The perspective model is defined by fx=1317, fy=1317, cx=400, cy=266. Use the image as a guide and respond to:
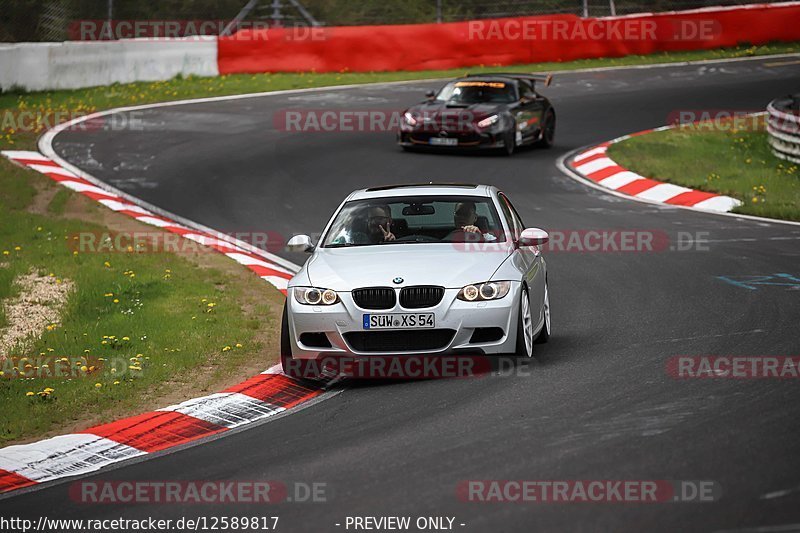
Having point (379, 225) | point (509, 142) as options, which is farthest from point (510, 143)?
point (379, 225)

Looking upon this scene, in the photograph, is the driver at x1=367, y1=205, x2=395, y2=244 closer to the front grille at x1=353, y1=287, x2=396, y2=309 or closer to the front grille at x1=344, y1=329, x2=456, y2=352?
the front grille at x1=353, y1=287, x2=396, y2=309

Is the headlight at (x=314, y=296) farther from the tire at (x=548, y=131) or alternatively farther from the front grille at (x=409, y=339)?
the tire at (x=548, y=131)

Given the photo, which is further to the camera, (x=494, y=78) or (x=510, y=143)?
(x=494, y=78)

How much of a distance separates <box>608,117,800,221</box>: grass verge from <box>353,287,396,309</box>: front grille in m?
9.45

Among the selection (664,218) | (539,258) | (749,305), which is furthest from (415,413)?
(664,218)

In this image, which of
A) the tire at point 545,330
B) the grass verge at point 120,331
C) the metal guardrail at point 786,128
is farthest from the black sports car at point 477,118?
the tire at point 545,330

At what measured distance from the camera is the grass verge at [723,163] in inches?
725

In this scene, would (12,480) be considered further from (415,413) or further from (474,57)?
(474,57)

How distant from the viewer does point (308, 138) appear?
78.8 ft

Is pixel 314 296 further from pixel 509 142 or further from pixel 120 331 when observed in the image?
pixel 509 142

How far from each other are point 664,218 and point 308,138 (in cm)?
875

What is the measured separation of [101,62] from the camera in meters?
28.6

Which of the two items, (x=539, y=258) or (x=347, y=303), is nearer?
(x=347, y=303)

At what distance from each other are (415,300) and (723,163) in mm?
13371
